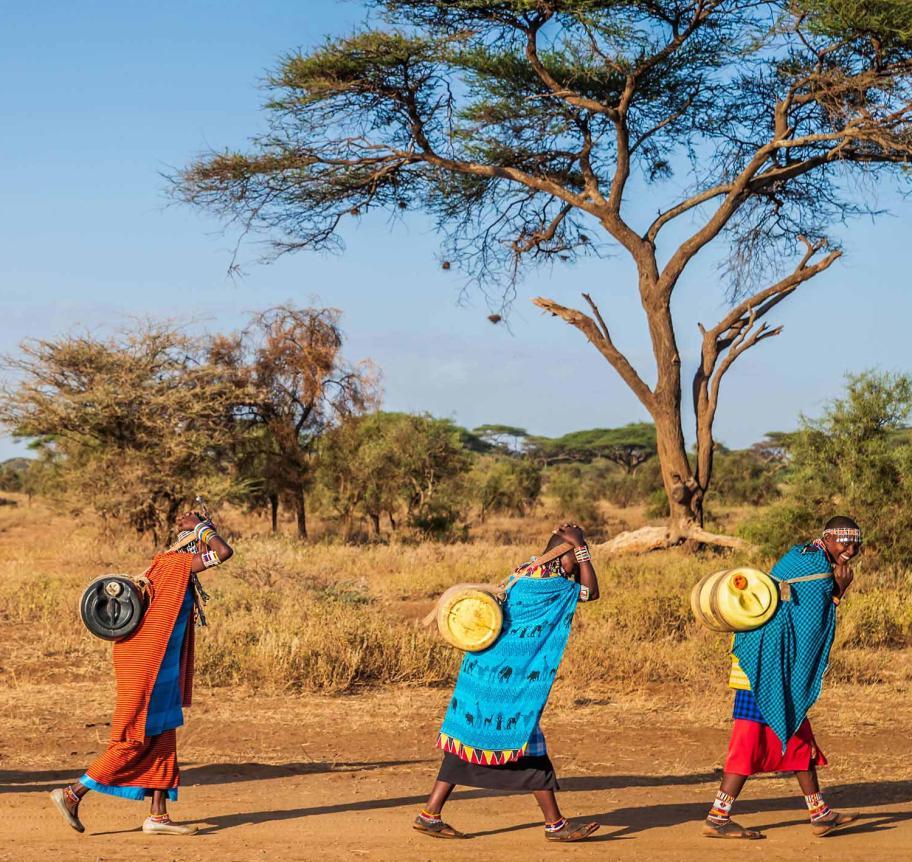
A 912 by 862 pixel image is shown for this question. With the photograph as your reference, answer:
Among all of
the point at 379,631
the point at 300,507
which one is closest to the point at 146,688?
the point at 379,631

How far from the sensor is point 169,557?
5.90 meters

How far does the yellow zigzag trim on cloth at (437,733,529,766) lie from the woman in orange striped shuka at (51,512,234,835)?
1.32m

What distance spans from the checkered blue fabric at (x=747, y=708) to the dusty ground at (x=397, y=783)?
0.58 meters

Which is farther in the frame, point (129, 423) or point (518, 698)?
point (129, 423)

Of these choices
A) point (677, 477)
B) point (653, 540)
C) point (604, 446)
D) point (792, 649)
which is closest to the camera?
point (792, 649)

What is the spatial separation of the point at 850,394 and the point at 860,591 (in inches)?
117

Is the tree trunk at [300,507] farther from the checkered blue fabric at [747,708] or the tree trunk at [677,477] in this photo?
the checkered blue fabric at [747,708]

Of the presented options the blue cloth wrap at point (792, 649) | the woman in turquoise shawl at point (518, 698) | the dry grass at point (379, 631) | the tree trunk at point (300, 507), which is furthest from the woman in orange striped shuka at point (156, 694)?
the tree trunk at point (300, 507)

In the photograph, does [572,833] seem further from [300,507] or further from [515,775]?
[300,507]

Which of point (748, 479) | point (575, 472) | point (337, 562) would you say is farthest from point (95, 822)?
point (575, 472)

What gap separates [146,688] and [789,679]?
308 centimetres

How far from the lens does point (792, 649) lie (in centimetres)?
581

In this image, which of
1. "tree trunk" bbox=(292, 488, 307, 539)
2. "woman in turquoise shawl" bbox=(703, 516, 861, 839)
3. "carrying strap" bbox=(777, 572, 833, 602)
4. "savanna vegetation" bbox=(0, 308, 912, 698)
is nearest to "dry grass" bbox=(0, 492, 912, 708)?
"savanna vegetation" bbox=(0, 308, 912, 698)

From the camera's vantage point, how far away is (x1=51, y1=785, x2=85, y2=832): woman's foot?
220 inches
